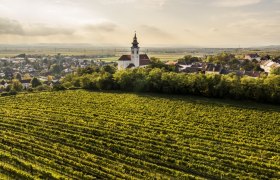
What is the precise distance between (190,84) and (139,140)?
28.9 meters

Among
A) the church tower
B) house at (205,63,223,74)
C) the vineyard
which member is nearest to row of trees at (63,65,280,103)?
the vineyard

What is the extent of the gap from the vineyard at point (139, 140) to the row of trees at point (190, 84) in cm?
334

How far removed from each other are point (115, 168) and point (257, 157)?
12.3 meters

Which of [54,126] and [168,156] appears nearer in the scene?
[168,156]

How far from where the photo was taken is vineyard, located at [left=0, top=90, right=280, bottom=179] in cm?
2516

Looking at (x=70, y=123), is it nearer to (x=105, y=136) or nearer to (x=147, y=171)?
(x=105, y=136)

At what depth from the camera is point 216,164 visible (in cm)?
2641

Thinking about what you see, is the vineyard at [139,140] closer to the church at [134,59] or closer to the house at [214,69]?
the house at [214,69]

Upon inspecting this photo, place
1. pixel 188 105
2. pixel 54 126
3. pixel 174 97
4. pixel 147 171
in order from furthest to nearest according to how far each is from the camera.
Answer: pixel 174 97
pixel 188 105
pixel 54 126
pixel 147 171

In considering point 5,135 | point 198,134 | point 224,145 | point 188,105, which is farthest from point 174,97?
point 5,135

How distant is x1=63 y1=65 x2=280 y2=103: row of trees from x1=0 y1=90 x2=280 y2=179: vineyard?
334 cm

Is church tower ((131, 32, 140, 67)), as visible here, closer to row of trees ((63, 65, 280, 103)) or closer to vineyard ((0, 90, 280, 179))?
row of trees ((63, 65, 280, 103))

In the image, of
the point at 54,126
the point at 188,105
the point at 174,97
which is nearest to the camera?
the point at 54,126

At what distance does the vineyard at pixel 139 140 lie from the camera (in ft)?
82.5
